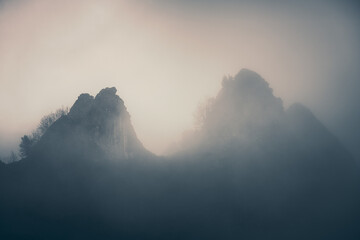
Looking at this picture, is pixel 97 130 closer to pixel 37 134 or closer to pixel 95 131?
pixel 95 131

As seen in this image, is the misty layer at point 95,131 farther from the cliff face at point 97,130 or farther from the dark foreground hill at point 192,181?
the dark foreground hill at point 192,181

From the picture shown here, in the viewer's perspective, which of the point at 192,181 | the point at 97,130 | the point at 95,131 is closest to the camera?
the point at 192,181

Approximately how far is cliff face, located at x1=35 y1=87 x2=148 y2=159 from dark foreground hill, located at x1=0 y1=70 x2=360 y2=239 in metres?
0.29

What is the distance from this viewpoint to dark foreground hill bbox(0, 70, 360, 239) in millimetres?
62344

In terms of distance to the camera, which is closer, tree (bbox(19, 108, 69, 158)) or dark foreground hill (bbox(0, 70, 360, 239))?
dark foreground hill (bbox(0, 70, 360, 239))

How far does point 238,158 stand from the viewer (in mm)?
83438

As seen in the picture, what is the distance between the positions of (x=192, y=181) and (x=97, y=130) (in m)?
31.6

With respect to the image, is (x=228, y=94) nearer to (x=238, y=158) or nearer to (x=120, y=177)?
(x=238, y=158)

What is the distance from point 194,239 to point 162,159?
28.8m

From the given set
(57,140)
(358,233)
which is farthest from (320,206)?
(57,140)

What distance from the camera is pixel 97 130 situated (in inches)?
3027

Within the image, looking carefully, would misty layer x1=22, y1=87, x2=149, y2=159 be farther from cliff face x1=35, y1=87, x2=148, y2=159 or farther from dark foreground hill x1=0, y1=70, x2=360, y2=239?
dark foreground hill x1=0, y1=70, x2=360, y2=239

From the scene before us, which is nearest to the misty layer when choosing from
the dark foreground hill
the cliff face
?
the cliff face

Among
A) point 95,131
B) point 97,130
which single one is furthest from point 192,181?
point 95,131
